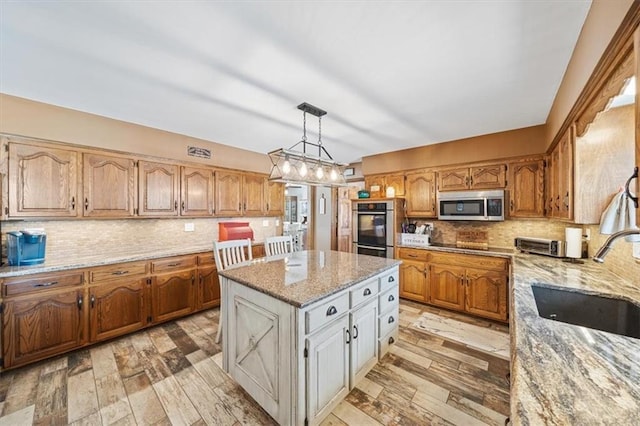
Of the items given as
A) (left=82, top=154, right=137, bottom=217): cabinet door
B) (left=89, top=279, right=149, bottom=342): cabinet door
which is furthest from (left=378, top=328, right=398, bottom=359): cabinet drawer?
(left=82, top=154, right=137, bottom=217): cabinet door

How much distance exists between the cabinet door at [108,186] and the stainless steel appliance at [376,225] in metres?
3.26

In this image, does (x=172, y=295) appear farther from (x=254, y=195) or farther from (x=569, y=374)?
(x=569, y=374)

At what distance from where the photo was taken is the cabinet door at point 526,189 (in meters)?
3.10

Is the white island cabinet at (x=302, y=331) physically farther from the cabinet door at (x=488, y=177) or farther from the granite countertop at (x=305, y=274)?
the cabinet door at (x=488, y=177)

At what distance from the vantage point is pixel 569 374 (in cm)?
78

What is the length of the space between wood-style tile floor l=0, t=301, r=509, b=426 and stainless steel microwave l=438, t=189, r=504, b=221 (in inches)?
70.3

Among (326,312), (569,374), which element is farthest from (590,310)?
(326,312)

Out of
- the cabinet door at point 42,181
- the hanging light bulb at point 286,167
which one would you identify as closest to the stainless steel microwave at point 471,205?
the hanging light bulb at point 286,167

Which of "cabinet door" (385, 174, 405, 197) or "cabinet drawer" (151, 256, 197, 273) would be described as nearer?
"cabinet drawer" (151, 256, 197, 273)

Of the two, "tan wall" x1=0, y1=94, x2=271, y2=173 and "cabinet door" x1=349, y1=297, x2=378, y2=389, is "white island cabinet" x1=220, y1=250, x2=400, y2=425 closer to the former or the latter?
"cabinet door" x1=349, y1=297, x2=378, y2=389

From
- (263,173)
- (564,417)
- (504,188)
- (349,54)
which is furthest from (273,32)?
(504,188)

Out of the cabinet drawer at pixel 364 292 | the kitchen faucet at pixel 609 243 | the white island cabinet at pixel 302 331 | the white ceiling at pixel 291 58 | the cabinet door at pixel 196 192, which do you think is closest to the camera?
the kitchen faucet at pixel 609 243

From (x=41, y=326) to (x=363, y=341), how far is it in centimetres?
287

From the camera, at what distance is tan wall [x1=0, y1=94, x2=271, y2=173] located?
2.37 metres
